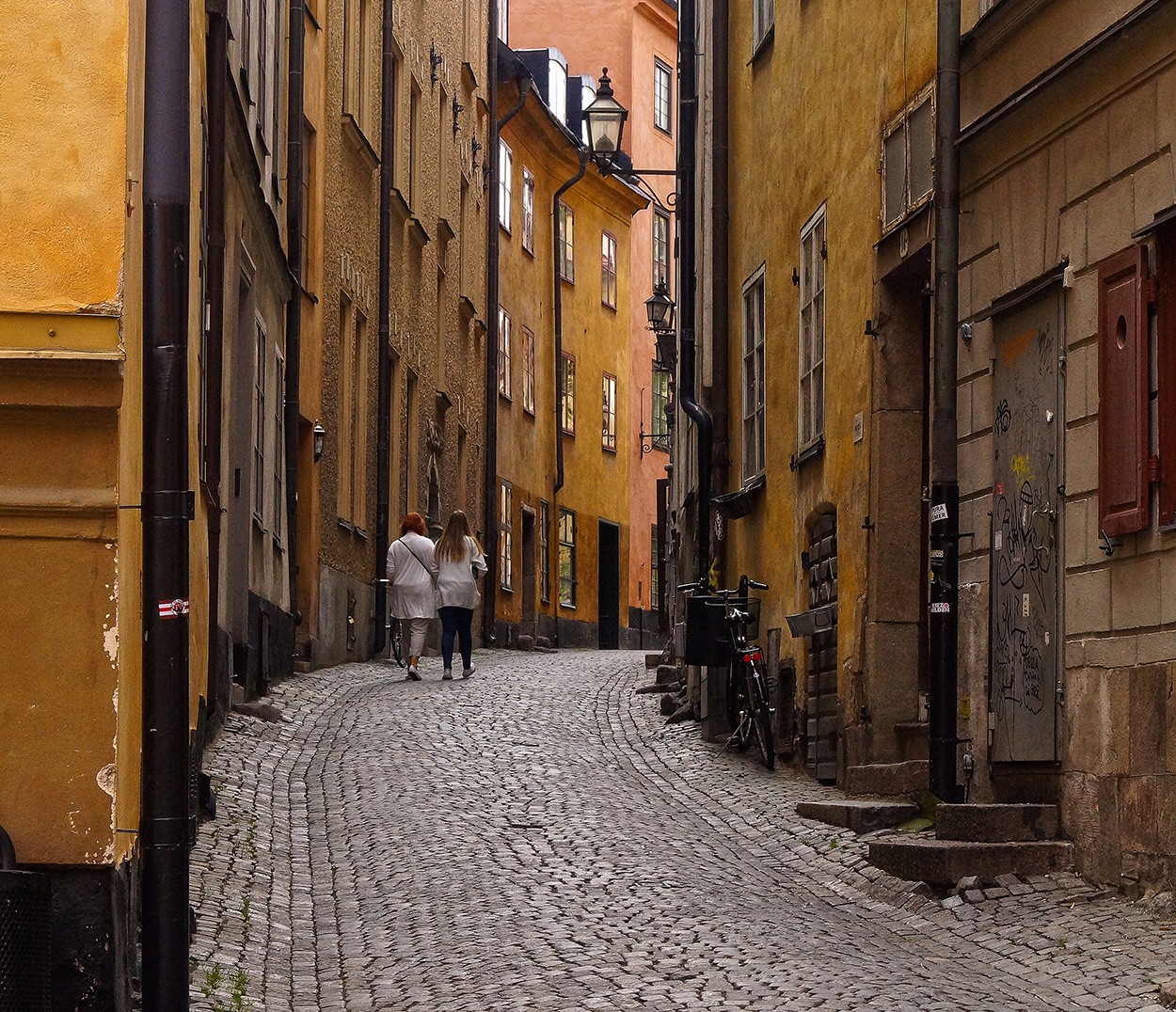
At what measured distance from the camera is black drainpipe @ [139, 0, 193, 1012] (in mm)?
6613

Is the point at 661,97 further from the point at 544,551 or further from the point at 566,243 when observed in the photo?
the point at 544,551

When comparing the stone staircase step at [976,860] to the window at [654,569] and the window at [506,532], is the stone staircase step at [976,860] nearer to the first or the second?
the window at [506,532]

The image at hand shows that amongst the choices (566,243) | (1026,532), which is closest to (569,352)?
(566,243)

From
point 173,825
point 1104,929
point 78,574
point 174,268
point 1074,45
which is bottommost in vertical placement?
point 1104,929

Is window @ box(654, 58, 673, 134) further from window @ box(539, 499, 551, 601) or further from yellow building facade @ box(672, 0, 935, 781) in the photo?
yellow building facade @ box(672, 0, 935, 781)

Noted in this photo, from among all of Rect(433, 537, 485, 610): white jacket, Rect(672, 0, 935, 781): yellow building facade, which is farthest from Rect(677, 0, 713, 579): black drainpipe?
Rect(433, 537, 485, 610): white jacket

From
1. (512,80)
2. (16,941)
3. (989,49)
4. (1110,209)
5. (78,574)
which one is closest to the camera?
(16,941)

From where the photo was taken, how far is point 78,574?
23.8 feet

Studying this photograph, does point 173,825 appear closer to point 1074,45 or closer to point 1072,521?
point 1072,521

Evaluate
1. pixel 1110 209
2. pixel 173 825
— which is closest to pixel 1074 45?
pixel 1110 209

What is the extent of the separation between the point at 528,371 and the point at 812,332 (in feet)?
71.8

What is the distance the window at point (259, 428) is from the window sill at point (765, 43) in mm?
4557

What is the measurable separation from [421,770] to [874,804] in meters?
3.39

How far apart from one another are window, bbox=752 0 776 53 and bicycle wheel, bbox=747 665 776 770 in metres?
5.37
